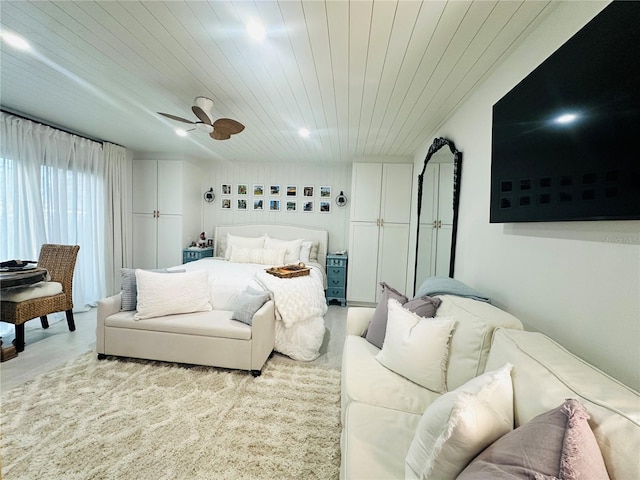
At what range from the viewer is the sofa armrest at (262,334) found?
2.31 meters

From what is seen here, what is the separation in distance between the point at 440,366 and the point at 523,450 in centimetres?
81

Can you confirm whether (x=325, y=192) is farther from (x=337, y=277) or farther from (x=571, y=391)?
(x=571, y=391)

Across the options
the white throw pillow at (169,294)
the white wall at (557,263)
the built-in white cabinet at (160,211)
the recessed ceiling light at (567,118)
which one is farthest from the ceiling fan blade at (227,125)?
the built-in white cabinet at (160,211)

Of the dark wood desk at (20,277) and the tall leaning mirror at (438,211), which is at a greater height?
the tall leaning mirror at (438,211)

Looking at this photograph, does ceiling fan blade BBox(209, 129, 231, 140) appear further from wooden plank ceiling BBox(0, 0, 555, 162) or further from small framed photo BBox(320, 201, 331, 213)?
small framed photo BBox(320, 201, 331, 213)

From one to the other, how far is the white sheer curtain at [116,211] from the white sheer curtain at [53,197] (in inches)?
3.8

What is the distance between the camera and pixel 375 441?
44.6 inches

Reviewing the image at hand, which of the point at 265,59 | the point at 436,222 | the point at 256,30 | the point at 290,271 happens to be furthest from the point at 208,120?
the point at 436,222

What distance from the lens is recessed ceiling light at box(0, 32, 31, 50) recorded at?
1.73m

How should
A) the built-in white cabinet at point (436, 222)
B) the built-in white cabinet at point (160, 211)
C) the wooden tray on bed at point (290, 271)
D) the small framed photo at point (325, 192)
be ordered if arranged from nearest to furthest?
1. the built-in white cabinet at point (436, 222)
2. the wooden tray on bed at point (290, 271)
3. the built-in white cabinet at point (160, 211)
4. the small framed photo at point (325, 192)

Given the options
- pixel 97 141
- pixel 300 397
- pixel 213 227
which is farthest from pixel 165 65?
pixel 213 227

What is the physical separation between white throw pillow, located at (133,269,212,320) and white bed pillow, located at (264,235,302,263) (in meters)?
1.84

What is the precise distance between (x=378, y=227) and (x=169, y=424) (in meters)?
3.59

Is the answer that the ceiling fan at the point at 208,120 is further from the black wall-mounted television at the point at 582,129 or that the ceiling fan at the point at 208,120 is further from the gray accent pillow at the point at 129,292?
the black wall-mounted television at the point at 582,129
